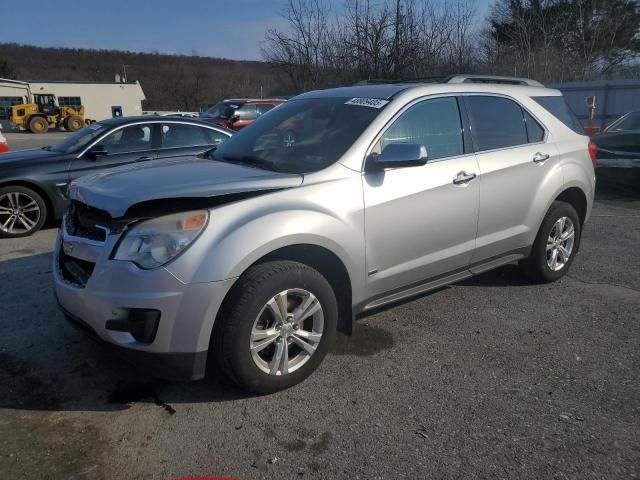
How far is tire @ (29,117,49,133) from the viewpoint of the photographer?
41625 mm

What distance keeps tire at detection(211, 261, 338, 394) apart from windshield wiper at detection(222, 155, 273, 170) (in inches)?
35.2

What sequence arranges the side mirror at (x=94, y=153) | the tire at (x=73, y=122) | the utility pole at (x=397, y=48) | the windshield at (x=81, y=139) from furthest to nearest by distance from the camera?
1. the tire at (x=73, y=122)
2. the utility pole at (x=397, y=48)
3. the windshield at (x=81, y=139)
4. the side mirror at (x=94, y=153)

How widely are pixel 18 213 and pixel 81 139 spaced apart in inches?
49.4

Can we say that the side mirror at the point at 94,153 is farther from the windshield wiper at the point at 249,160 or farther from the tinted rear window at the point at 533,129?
the tinted rear window at the point at 533,129

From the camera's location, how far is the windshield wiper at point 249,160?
3.61 metres

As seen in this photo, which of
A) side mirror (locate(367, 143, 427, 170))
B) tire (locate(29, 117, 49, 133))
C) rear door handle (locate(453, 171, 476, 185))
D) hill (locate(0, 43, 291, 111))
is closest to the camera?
side mirror (locate(367, 143, 427, 170))

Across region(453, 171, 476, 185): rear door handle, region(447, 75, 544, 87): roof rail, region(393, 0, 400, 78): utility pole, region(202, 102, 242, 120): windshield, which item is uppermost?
region(393, 0, 400, 78): utility pole

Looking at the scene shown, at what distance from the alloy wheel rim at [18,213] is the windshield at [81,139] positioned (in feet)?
2.65

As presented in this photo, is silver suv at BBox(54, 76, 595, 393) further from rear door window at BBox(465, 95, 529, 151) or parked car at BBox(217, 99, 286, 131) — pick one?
parked car at BBox(217, 99, 286, 131)

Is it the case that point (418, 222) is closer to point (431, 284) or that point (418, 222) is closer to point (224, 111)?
point (431, 284)

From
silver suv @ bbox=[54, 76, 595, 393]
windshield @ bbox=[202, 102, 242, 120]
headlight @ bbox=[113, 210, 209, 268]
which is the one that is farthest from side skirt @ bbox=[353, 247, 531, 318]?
windshield @ bbox=[202, 102, 242, 120]

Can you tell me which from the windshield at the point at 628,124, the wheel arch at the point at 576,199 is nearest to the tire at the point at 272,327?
the wheel arch at the point at 576,199

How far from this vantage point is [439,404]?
9.88ft

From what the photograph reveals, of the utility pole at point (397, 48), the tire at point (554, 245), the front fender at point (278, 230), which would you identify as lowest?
the tire at point (554, 245)
